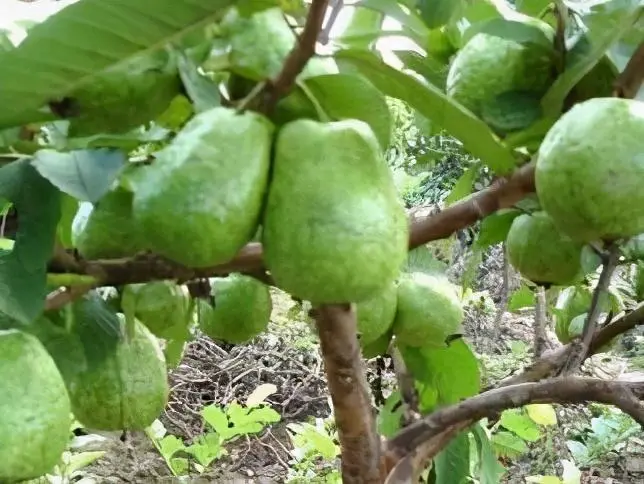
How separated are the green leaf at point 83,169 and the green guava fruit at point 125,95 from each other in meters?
0.04

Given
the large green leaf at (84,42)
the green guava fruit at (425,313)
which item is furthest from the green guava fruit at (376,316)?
the large green leaf at (84,42)

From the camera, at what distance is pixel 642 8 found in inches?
23.7

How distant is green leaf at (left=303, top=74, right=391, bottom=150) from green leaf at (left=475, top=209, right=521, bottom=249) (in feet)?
1.43

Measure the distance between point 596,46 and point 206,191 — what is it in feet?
1.10

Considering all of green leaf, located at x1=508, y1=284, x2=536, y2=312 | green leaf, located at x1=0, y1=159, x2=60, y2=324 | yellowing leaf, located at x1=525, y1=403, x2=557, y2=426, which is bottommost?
yellowing leaf, located at x1=525, y1=403, x2=557, y2=426

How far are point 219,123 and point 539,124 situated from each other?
0.29 meters

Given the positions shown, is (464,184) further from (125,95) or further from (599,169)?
(125,95)

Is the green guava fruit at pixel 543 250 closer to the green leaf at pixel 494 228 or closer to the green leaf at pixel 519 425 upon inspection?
the green leaf at pixel 494 228

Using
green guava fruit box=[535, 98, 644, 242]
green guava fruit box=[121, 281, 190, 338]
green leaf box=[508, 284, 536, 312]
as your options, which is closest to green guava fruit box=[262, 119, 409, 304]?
green guava fruit box=[535, 98, 644, 242]

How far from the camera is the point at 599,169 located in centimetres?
54

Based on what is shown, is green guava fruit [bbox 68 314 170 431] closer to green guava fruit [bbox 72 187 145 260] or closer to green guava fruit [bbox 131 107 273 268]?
green guava fruit [bbox 72 187 145 260]

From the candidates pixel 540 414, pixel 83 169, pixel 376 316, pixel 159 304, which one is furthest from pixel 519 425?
pixel 83 169

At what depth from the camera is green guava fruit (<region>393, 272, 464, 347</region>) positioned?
96 cm

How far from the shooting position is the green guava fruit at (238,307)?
0.95 metres
